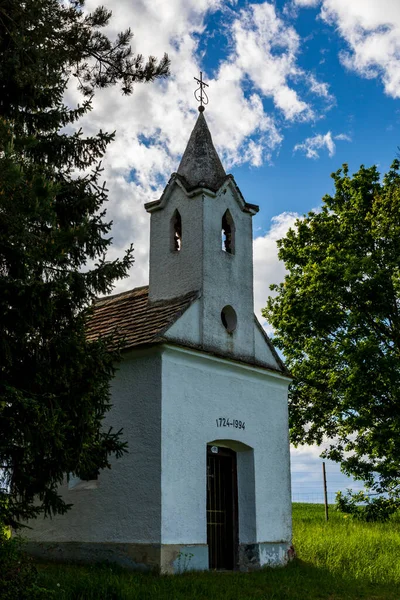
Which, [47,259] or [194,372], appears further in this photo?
[194,372]

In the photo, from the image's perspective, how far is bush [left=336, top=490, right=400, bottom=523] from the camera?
22438 mm

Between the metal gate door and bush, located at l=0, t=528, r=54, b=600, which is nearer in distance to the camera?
bush, located at l=0, t=528, r=54, b=600

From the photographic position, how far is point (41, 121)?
12367 mm

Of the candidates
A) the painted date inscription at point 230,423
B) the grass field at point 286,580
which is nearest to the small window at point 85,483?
the grass field at point 286,580

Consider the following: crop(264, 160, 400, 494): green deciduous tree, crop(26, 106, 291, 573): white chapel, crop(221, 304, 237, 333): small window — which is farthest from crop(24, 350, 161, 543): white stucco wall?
crop(264, 160, 400, 494): green deciduous tree

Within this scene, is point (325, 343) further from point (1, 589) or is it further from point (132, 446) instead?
point (1, 589)

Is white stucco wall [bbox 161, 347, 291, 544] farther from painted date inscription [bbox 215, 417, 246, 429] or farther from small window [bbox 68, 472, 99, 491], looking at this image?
small window [bbox 68, 472, 99, 491]

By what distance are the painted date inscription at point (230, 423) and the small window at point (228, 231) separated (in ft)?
13.1

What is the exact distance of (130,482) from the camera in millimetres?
12992

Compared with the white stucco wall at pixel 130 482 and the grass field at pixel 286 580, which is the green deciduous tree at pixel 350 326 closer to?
the grass field at pixel 286 580

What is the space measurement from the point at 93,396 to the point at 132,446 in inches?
117

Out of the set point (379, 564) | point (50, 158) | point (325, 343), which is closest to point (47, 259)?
point (50, 158)

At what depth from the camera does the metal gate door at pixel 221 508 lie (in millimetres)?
14219

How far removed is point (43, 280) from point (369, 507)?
647 inches
